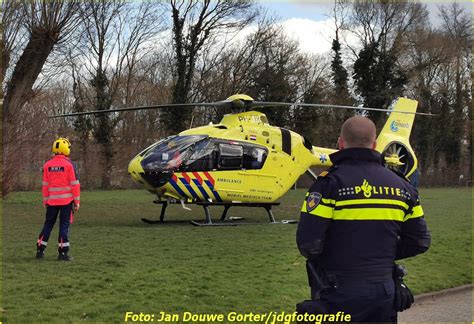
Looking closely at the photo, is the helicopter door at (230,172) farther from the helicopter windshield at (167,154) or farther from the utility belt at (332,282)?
the utility belt at (332,282)

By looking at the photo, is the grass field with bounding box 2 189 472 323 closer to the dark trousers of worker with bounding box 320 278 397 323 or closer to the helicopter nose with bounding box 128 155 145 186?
the helicopter nose with bounding box 128 155 145 186

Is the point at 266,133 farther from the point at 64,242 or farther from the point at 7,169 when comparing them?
the point at 7,169

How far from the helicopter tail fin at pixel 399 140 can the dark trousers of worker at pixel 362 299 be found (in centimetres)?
1497

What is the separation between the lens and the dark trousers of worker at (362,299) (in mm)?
3254

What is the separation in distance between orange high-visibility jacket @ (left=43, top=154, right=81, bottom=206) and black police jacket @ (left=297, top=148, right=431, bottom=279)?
6.15 m

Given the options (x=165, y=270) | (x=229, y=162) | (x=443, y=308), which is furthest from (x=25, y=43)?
(x=443, y=308)

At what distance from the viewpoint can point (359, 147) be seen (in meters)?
3.48

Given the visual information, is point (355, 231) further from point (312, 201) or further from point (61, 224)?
point (61, 224)

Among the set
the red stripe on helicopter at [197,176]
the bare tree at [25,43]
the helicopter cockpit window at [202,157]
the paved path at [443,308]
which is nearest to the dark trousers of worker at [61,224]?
the helicopter cockpit window at [202,157]

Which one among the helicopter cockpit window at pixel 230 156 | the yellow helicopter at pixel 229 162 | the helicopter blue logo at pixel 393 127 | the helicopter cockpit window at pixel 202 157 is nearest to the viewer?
the yellow helicopter at pixel 229 162

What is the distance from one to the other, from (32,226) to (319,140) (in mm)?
33593

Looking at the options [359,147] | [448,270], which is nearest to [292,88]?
[448,270]

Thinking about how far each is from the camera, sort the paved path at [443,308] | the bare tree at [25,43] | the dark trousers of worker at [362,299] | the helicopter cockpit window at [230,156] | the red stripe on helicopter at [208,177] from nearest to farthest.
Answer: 1. the dark trousers of worker at [362,299]
2. the paved path at [443,308]
3. the red stripe on helicopter at [208,177]
4. the helicopter cockpit window at [230,156]
5. the bare tree at [25,43]

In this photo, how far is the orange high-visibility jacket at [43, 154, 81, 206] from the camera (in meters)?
8.59
